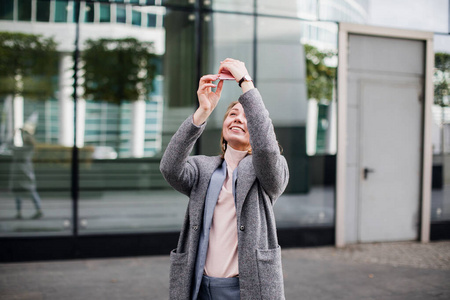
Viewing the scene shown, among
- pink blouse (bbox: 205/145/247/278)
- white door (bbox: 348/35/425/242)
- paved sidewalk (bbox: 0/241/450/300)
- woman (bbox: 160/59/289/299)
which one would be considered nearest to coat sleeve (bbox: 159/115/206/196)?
woman (bbox: 160/59/289/299)

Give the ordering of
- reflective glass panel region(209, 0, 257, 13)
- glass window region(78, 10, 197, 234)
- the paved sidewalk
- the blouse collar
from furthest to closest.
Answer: reflective glass panel region(209, 0, 257, 13) → glass window region(78, 10, 197, 234) → the paved sidewalk → the blouse collar

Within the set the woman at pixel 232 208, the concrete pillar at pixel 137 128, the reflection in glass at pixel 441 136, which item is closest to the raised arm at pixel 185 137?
the woman at pixel 232 208

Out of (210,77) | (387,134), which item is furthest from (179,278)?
(387,134)

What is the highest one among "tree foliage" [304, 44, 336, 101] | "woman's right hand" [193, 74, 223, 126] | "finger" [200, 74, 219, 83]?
"tree foliage" [304, 44, 336, 101]

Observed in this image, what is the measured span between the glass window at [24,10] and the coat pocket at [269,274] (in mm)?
6072

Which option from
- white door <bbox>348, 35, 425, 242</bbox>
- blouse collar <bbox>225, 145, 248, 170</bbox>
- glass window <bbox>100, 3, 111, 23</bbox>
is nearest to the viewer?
blouse collar <bbox>225, 145, 248, 170</bbox>

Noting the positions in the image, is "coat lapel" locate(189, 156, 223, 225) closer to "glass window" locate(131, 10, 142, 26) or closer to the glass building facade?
the glass building facade

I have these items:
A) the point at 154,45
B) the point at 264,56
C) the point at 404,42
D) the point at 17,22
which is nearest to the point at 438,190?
the point at 404,42

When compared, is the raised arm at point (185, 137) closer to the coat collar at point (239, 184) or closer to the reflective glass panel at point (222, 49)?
the coat collar at point (239, 184)

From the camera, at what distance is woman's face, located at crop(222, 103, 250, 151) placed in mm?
2428

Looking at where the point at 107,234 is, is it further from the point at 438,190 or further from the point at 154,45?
the point at 438,190

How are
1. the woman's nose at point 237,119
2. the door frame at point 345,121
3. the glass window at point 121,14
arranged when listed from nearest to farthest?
the woman's nose at point 237,119, the glass window at point 121,14, the door frame at point 345,121

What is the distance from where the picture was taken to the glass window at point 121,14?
696 cm

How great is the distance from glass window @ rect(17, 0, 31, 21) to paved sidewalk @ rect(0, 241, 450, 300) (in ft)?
11.9
